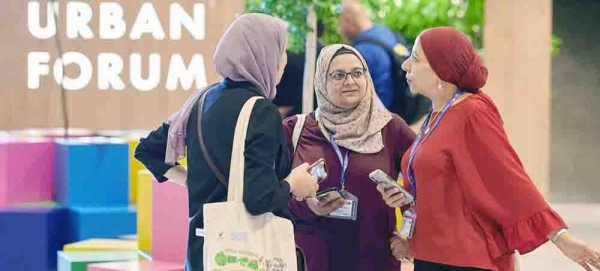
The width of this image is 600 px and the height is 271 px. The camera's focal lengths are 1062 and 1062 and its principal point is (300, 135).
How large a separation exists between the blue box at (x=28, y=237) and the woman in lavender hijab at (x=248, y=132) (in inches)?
89.3

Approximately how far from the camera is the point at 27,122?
6242 millimetres

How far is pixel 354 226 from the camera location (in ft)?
11.2

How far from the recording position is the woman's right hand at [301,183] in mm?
2912

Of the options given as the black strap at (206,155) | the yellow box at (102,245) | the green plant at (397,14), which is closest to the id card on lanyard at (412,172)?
the black strap at (206,155)

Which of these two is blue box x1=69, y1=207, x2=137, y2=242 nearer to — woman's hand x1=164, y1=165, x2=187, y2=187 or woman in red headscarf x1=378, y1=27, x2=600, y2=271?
woman's hand x1=164, y1=165, x2=187, y2=187

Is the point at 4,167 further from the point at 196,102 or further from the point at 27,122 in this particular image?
the point at 196,102

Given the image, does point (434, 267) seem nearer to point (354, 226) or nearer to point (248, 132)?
point (354, 226)

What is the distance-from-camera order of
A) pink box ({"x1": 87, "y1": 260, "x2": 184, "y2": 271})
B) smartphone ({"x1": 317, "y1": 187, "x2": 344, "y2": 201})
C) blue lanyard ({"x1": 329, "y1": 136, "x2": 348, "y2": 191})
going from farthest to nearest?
pink box ({"x1": 87, "y1": 260, "x2": 184, "y2": 271}) → blue lanyard ({"x1": 329, "y1": 136, "x2": 348, "y2": 191}) → smartphone ({"x1": 317, "y1": 187, "x2": 344, "y2": 201})

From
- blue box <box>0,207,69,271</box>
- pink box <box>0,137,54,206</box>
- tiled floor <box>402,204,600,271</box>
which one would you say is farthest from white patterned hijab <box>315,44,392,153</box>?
pink box <box>0,137,54,206</box>

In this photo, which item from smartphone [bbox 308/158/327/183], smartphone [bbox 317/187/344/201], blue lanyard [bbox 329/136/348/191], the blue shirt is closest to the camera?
smartphone [bbox 308/158/327/183]

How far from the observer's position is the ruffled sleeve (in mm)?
2955

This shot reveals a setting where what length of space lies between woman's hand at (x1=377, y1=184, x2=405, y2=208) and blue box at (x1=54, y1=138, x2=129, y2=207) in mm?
2363

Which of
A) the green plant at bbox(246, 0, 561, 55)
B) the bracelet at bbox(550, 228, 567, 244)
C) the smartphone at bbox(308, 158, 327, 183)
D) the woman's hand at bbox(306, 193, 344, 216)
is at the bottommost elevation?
the bracelet at bbox(550, 228, 567, 244)

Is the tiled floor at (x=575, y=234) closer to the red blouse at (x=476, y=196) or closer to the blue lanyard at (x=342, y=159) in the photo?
the blue lanyard at (x=342, y=159)
